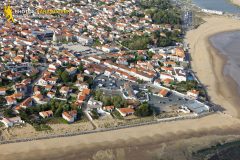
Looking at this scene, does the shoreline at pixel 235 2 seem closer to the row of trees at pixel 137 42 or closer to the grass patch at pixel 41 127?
the row of trees at pixel 137 42

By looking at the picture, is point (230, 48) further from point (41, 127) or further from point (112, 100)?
point (41, 127)

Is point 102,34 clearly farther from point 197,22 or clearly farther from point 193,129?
point 193,129

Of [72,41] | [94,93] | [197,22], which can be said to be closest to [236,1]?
[197,22]

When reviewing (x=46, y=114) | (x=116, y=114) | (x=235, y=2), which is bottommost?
(x=46, y=114)

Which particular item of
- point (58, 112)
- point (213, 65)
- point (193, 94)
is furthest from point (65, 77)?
point (213, 65)

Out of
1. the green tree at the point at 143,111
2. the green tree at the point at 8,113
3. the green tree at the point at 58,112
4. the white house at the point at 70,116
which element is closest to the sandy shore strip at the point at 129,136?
the green tree at the point at 143,111
